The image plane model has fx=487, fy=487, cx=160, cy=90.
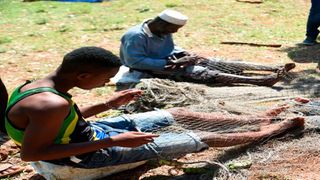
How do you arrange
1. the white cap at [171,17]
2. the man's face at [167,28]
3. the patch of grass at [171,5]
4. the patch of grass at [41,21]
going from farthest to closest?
the patch of grass at [171,5] < the patch of grass at [41,21] < the man's face at [167,28] < the white cap at [171,17]

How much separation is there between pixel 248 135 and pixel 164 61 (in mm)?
1991

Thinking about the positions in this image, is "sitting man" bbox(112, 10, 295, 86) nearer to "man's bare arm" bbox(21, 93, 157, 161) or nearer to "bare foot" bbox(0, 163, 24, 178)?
"bare foot" bbox(0, 163, 24, 178)

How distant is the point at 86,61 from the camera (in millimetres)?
2691

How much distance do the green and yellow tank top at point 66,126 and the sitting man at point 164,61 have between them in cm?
241

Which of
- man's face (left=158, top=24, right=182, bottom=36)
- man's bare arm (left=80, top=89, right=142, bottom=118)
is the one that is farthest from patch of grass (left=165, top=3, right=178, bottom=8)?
man's bare arm (left=80, top=89, right=142, bottom=118)

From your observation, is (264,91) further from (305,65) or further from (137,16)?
(137,16)

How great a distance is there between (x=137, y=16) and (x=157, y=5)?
3.43ft

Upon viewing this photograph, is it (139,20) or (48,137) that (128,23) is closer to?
(139,20)

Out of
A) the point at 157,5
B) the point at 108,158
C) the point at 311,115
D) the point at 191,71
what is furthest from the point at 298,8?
the point at 108,158

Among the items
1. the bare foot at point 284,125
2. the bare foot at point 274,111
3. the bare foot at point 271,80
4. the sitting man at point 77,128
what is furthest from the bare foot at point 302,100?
the sitting man at point 77,128

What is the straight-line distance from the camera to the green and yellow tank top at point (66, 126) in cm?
267

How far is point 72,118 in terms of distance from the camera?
283cm

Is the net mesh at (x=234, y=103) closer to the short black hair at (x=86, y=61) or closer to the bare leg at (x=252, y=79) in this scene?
the bare leg at (x=252, y=79)

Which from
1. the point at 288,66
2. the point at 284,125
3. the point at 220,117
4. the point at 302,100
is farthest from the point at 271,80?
the point at 220,117
